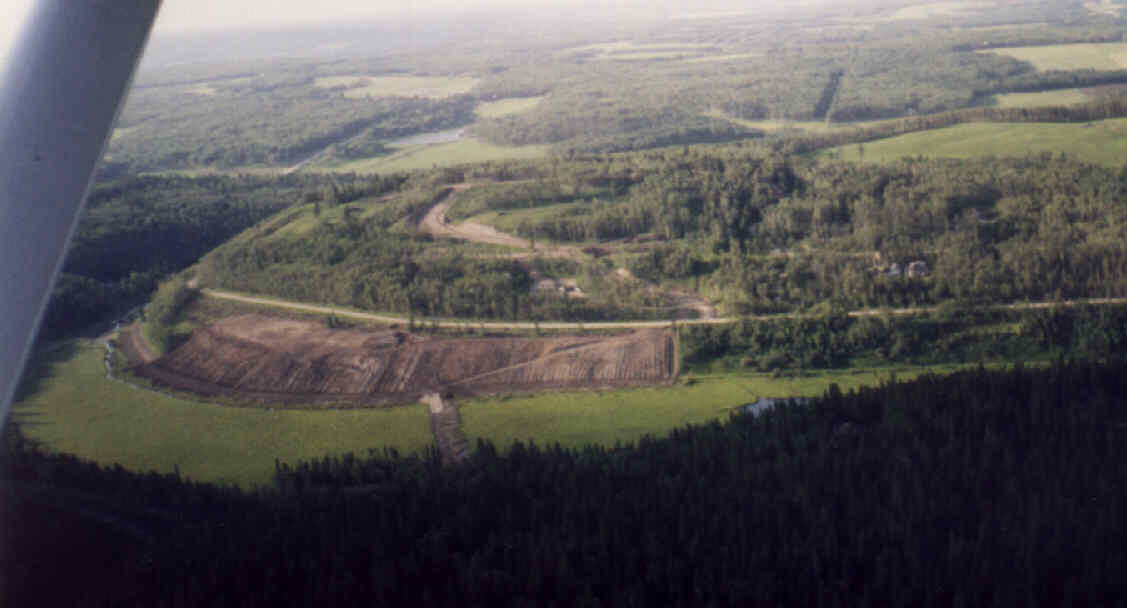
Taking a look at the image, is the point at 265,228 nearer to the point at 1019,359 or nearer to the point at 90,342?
the point at 90,342

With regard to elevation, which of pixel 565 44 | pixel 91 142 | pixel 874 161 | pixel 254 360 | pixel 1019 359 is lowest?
pixel 1019 359

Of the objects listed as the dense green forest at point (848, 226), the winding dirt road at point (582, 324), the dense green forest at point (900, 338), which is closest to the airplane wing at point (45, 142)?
the dense green forest at point (900, 338)

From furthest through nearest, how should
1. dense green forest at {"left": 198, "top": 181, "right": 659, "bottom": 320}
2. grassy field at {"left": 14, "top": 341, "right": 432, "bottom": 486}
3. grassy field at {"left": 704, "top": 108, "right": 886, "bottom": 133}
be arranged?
grassy field at {"left": 704, "top": 108, "right": 886, "bottom": 133}
dense green forest at {"left": 198, "top": 181, "right": 659, "bottom": 320}
grassy field at {"left": 14, "top": 341, "right": 432, "bottom": 486}

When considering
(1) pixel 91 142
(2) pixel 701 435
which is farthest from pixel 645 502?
(1) pixel 91 142

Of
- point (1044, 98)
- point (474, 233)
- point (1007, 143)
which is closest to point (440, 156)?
point (474, 233)

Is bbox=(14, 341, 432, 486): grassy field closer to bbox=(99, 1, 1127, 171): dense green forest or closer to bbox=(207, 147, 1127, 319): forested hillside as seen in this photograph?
bbox=(207, 147, 1127, 319): forested hillside

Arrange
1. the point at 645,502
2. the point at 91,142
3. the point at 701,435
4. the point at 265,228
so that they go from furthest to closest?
1. the point at 265,228
2. the point at 701,435
3. the point at 645,502
4. the point at 91,142

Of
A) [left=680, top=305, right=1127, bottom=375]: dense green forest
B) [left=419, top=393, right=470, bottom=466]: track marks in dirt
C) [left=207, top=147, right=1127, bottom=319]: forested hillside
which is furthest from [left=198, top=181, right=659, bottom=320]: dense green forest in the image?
[left=419, top=393, right=470, bottom=466]: track marks in dirt
